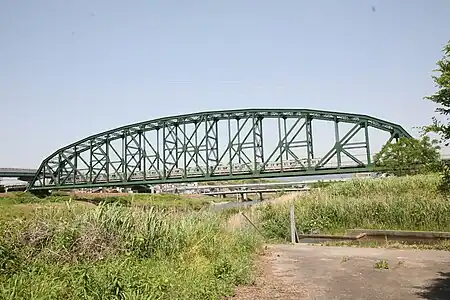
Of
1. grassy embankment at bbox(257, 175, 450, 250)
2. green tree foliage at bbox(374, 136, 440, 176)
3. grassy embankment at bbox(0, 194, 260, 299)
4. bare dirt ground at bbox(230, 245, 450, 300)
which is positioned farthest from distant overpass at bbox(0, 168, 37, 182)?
bare dirt ground at bbox(230, 245, 450, 300)

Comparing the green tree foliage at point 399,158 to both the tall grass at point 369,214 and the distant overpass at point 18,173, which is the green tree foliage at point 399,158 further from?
the distant overpass at point 18,173

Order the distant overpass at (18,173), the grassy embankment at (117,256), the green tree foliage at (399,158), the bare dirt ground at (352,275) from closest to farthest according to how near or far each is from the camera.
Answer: the grassy embankment at (117,256), the bare dirt ground at (352,275), the green tree foliage at (399,158), the distant overpass at (18,173)

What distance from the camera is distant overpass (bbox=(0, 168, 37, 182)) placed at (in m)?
97.1

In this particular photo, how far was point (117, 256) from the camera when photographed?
340 inches

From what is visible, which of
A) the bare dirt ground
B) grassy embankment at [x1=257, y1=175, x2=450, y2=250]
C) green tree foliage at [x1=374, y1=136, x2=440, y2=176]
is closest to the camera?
the bare dirt ground

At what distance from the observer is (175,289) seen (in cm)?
661

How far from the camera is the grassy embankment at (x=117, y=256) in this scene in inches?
249

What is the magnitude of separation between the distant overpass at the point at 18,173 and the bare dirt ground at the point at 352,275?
3909 inches

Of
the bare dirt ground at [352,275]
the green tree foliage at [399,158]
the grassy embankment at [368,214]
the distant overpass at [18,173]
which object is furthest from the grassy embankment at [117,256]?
the distant overpass at [18,173]

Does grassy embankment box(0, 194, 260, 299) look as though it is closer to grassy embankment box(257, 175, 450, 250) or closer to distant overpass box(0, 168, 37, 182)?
grassy embankment box(257, 175, 450, 250)

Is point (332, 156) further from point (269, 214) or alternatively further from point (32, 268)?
point (32, 268)

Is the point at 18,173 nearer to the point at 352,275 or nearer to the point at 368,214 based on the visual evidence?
A: the point at 368,214

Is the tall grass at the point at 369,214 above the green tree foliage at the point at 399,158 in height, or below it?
below

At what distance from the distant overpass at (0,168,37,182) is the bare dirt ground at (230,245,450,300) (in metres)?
99.3
